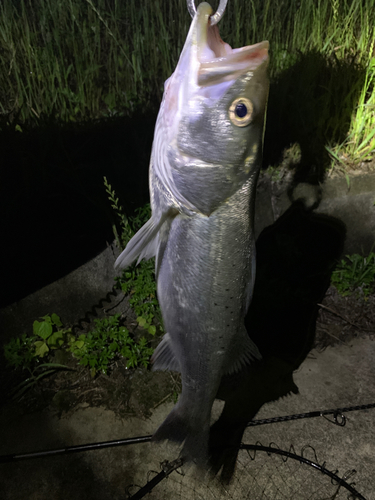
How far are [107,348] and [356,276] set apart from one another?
2939mm

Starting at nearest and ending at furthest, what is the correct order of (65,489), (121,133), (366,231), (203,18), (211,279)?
(203,18) < (211,279) < (65,489) < (121,133) < (366,231)

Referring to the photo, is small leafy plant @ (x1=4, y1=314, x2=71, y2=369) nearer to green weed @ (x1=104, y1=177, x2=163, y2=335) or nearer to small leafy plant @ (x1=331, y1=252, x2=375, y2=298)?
green weed @ (x1=104, y1=177, x2=163, y2=335)

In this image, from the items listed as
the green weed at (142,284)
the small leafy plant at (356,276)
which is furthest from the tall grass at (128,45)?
the small leafy plant at (356,276)

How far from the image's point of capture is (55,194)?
Answer: 125 inches

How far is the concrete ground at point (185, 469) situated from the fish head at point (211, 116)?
2.18 m

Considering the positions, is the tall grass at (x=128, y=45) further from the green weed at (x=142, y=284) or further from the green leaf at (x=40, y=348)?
the green leaf at (x=40, y=348)

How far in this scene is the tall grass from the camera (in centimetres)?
282

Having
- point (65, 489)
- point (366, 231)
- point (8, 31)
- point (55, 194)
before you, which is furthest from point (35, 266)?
point (366, 231)

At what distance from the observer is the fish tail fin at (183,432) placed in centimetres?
188

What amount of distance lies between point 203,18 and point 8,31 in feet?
8.04

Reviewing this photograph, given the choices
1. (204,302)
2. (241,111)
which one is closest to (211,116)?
(241,111)

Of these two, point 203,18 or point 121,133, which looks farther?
point 121,133

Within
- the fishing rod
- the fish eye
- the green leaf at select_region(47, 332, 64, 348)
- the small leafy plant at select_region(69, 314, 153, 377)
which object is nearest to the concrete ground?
the fishing rod

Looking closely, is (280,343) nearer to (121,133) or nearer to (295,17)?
(121,133)
